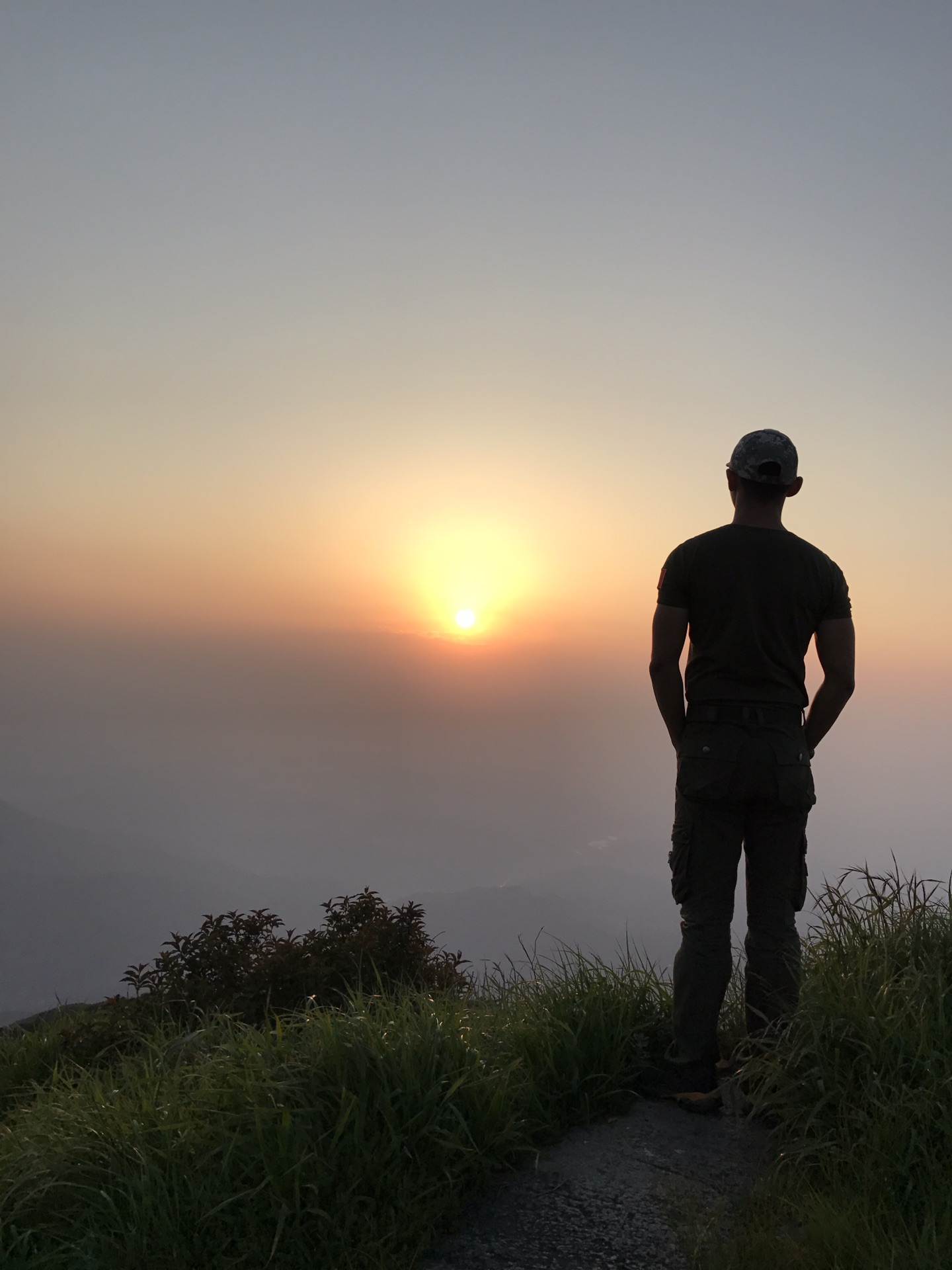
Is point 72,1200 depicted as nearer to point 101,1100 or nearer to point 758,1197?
point 101,1100

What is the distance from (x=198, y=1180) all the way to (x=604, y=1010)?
1977 millimetres

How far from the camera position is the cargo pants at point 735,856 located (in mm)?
3795

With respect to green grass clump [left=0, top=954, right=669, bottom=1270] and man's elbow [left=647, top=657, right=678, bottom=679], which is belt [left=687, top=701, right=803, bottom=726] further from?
green grass clump [left=0, top=954, right=669, bottom=1270]

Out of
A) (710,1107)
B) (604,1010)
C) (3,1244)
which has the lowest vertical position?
(3,1244)

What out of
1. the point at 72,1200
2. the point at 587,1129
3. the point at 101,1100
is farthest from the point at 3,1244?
the point at 587,1129

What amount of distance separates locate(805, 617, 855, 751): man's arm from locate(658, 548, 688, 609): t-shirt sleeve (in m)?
0.67

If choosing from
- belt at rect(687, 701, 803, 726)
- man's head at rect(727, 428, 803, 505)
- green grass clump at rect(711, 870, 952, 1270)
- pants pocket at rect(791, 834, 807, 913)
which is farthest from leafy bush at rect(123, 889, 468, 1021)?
man's head at rect(727, 428, 803, 505)

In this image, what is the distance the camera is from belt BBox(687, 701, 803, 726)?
3.84m

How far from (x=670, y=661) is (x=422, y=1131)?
2.17 m

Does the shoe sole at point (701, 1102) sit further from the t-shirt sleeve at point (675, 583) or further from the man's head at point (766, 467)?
the man's head at point (766, 467)

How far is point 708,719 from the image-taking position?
3.90m

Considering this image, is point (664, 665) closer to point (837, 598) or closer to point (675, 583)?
point (675, 583)


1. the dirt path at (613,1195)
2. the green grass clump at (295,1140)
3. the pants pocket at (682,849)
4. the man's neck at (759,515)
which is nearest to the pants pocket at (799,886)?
the pants pocket at (682,849)

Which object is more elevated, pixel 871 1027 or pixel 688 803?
pixel 688 803
